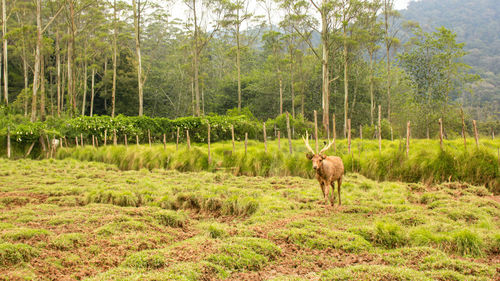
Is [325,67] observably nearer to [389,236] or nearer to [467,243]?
[389,236]

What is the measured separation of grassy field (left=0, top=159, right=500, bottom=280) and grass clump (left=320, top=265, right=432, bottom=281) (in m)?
0.01

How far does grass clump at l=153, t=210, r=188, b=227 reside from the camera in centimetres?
617

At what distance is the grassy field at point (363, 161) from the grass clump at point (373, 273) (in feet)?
23.2

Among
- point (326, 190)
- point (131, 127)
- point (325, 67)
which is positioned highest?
point (325, 67)

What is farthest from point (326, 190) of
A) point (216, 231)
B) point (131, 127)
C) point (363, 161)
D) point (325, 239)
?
point (131, 127)

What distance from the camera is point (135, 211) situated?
256 inches

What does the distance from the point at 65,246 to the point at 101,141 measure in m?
15.5

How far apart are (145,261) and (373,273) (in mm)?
A: 2647

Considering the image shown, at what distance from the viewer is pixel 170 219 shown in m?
6.27

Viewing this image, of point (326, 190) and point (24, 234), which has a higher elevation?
point (326, 190)

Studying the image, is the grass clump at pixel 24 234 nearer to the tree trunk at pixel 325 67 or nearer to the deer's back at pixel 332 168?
the deer's back at pixel 332 168

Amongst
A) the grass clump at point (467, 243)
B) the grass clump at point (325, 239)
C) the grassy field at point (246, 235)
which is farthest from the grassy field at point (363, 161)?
the grass clump at point (325, 239)

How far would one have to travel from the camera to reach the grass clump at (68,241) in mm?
4711

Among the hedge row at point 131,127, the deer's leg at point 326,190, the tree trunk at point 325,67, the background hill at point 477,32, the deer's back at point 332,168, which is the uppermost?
the background hill at point 477,32
